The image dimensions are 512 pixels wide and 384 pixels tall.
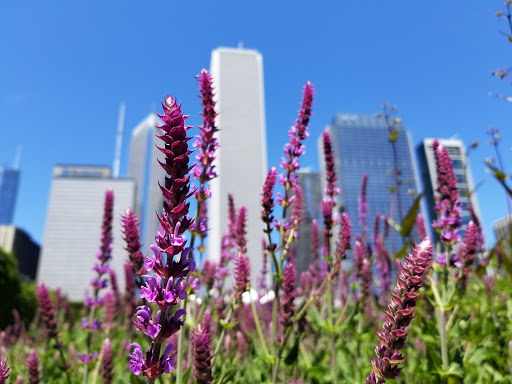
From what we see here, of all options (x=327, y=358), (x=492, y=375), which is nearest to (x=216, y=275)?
(x=327, y=358)

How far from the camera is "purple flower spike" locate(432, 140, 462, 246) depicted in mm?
3887

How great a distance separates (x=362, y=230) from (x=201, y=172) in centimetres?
468

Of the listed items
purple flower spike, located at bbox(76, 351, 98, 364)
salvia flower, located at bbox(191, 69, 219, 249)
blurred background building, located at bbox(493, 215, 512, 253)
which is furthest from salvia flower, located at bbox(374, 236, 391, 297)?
purple flower spike, located at bbox(76, 351, 98, 364)

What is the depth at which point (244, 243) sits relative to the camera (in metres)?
3.84

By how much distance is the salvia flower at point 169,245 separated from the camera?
136 cm

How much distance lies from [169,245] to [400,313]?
3.10ft

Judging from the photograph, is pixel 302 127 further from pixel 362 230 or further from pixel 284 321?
pixel 362 230

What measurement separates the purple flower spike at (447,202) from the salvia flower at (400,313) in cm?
A: 268

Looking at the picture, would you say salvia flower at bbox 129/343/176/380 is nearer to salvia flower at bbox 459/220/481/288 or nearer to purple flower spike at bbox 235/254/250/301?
purple flower spike at bbox 235/254/250/301

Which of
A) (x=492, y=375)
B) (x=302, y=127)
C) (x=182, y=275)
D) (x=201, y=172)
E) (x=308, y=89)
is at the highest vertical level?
(x=308, y=89)

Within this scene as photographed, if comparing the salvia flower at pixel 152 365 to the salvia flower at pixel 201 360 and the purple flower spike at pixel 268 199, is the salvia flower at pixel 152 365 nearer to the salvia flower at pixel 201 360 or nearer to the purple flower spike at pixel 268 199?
→ the salvia flower at pixel 201 360

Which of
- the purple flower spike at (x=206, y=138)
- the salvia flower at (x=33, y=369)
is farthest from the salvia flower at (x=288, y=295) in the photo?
the salvia flower at (x=33, y=369)

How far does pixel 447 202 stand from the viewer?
12.9ft

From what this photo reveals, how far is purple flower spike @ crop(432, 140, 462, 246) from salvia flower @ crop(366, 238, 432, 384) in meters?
2.68
